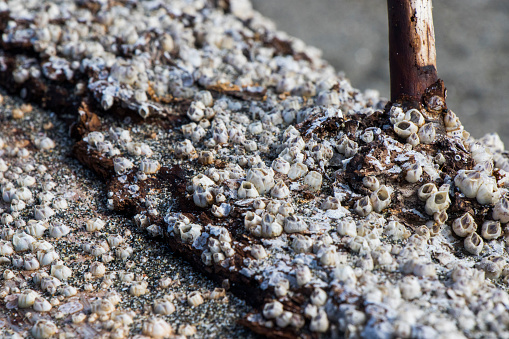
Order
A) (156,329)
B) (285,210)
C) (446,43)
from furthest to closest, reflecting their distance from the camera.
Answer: (446,43), (285,210), (156,329)

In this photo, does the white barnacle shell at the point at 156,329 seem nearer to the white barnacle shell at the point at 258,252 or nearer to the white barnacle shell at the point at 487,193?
the white barnacle shell at the point at 258,252

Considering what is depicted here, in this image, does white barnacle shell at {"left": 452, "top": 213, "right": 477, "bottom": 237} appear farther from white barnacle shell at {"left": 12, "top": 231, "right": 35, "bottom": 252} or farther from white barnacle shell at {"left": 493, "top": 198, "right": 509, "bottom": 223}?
white barnacle shell at {"left": 12, "top": 231, "right": 35, "bottom": 252}

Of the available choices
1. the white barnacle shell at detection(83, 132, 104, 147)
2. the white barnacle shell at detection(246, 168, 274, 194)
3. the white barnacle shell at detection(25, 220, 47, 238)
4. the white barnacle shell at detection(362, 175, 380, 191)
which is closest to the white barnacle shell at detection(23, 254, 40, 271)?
the white barnacle shell at detection(25, 220, 47, 238)

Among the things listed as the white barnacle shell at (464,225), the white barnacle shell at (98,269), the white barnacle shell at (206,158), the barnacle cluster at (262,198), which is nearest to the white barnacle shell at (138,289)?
the barnacle cluster at (262,198)

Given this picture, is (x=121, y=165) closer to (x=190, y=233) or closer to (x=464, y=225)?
(x=190, y=233)

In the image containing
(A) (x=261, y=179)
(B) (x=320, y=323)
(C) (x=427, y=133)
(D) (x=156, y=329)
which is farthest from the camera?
(C) (x=427, y=133)

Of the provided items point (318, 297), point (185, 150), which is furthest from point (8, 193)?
point (318, 297)

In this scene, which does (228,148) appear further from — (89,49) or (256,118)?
(89,49)
